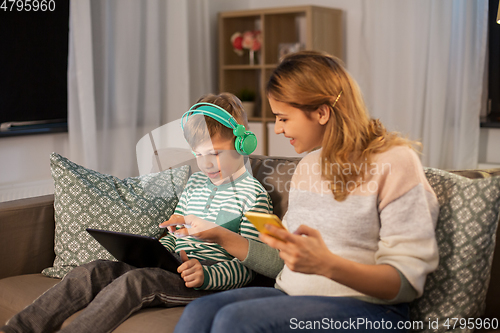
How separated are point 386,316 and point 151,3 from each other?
9.28 feet

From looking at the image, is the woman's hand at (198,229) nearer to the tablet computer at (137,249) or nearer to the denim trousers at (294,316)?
the tablet computer at (137,249)

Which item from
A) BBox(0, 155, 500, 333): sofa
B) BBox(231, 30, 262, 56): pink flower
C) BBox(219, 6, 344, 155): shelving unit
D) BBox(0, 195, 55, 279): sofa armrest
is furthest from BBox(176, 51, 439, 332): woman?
BBox(231, 30, 262, 56): pink flower

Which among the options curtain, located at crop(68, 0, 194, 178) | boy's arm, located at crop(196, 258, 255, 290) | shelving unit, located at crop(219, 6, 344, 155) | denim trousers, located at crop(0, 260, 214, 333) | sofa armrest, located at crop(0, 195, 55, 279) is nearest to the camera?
denim trousers, located at crop(0, 260, 214, 333)

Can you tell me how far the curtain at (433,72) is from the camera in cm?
302

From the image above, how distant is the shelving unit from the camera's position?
3.50 m

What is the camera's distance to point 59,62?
2979 mm

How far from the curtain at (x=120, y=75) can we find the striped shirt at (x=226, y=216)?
169 cm

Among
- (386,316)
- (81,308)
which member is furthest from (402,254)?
(81,308)

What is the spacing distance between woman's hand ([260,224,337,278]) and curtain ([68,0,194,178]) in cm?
230

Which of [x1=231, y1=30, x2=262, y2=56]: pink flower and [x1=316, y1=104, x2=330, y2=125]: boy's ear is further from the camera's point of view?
[x1=231, y1=30, x2=262, y2=56]: pink flower

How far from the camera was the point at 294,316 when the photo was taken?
1.04 meters

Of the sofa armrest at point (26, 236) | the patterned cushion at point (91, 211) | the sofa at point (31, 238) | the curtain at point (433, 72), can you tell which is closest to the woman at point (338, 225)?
the sofa at point (31, 238)

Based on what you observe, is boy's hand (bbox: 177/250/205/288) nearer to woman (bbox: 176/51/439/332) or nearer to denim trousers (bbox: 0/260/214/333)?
denim trousers (bbox: 0/260/214/333)

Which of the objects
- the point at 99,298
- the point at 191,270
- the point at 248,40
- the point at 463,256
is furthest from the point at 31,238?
the point at 248,40
